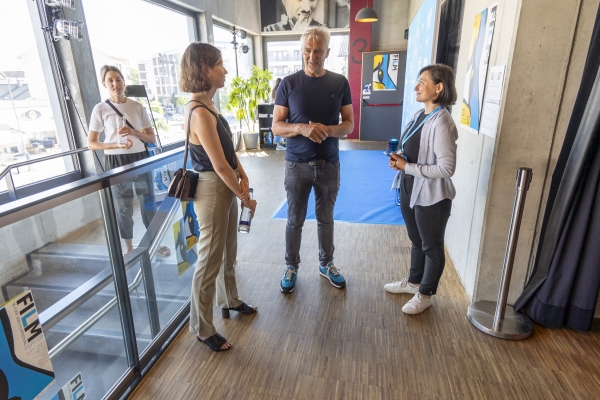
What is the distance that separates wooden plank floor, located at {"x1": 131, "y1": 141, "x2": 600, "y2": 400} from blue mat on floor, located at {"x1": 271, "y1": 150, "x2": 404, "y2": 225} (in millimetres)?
1347

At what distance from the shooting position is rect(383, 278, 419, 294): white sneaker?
2406 millimetres

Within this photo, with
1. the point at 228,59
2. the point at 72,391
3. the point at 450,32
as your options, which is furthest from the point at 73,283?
the point at 228,59

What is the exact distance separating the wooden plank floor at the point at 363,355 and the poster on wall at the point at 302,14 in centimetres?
786

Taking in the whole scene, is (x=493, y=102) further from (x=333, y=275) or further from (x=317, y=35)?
(x=333, y=275)

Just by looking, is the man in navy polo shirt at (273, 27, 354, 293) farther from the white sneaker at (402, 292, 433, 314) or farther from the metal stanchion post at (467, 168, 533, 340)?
the metal stanchion post at (467, 168, 533, 340)

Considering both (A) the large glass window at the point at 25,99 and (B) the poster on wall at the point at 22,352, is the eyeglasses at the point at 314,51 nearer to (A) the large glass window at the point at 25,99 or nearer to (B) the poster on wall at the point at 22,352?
(B) the poster on wall at the point at 22,352

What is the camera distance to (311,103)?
2.18 metres

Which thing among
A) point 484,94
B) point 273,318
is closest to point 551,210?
point 484,94

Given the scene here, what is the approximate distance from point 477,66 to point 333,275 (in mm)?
1727

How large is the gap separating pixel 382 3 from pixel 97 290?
8888 mm

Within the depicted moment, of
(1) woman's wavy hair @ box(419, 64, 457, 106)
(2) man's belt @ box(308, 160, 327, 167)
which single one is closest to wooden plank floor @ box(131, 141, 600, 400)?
(2) man's belt @ box(308, 160, 327, 167)

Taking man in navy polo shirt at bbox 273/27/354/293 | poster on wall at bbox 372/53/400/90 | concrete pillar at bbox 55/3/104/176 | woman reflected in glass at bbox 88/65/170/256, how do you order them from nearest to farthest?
1. man in navy polo shirt at bbox 273/27/354/293
2. woman reflected in glass at bbox 88/65/170/256
3. concrete pillar at bbox 55/3/104/176
4. poster on wall at bbox 372/53/400/90

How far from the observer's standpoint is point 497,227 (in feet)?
7.09

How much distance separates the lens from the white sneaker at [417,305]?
2191 millimetres
